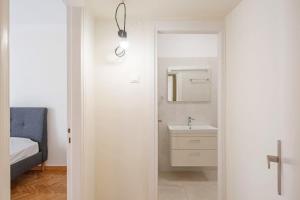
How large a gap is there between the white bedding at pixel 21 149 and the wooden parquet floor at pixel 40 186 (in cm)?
42

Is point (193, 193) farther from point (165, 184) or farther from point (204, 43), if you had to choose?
point (204, 43)

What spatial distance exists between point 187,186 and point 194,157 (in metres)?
0.43

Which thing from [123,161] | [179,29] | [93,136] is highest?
[179,29]

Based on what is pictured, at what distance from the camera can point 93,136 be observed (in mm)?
2521

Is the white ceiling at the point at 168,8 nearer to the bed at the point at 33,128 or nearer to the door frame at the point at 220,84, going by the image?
the door frame at the point at 220,84

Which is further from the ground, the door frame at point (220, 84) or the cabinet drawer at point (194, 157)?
the door frame at point (220, 84)

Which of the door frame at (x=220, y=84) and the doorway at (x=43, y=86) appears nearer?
the door frame at (x=220, y=84)

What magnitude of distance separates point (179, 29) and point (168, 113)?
6.03 ft

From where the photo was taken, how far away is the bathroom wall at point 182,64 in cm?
412

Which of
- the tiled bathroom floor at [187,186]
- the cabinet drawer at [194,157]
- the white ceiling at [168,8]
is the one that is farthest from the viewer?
the cabinet drawer at [194,157]

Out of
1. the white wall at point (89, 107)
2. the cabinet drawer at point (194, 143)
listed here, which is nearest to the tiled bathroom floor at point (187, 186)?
the cabinet drawer at point (194, 143)

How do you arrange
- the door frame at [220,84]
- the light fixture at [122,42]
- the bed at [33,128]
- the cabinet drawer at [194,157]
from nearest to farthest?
the light fixture at [122,42]
the door frame at [220,84]
the cabinet drawer at [194,157]
the bed at [33,128]

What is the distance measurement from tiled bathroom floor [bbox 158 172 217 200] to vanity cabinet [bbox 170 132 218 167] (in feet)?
0.96

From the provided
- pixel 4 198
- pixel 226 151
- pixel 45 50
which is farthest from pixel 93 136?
pixel 45 50
